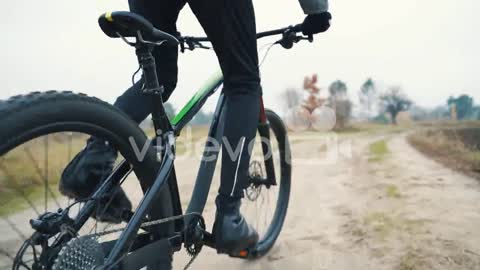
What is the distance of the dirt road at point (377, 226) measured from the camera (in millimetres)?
2055

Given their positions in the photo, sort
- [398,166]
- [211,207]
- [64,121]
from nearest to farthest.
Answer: [64,121] → [211,207] → [398,166]

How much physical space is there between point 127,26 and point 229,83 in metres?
0.51

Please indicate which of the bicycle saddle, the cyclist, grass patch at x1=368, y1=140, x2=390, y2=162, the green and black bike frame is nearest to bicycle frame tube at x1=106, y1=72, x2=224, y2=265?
the green and black bike frame

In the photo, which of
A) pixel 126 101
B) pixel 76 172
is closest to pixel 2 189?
pixel 76 172

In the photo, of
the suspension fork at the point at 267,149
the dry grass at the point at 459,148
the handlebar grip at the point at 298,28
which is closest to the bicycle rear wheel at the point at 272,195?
the suspension fork at the point at 267,149

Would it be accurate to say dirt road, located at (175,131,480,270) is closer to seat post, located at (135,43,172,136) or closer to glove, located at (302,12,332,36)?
seat post, located at (135,43,172,136)

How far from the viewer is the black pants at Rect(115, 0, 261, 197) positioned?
4.70 ft

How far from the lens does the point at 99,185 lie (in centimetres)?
129

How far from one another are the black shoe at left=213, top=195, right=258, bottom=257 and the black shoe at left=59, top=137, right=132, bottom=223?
43 centimetres

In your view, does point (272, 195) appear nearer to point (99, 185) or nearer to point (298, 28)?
point (298, 28)

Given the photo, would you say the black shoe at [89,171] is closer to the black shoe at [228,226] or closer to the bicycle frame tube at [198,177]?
the bicycle frame tube at [198,177]

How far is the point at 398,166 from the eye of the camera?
5.38 m

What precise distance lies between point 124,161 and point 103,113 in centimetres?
23

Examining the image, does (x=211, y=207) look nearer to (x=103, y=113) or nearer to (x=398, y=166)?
(x=103, y=113)
